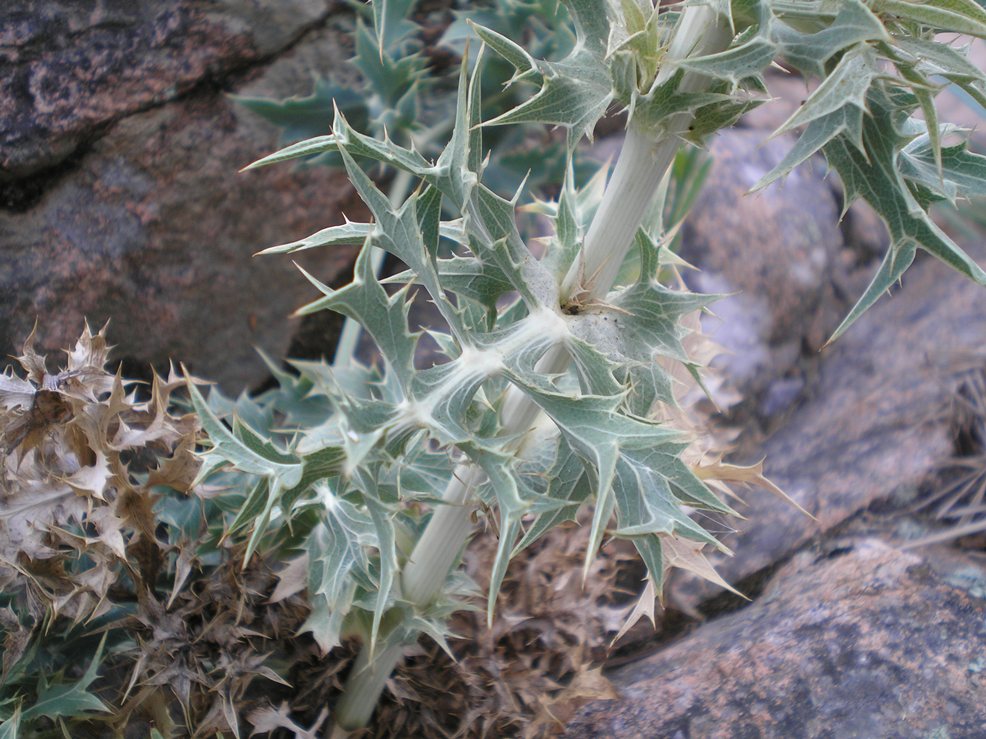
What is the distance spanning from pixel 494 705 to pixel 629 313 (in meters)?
0.70

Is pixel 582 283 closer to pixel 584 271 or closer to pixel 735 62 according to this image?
pixel 584 271

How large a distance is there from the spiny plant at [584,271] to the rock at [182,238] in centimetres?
88

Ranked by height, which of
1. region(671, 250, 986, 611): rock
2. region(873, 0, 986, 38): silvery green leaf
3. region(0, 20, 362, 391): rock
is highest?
region(873, 0, 986, 38): silvery green leaf

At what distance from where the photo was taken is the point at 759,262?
2.42m

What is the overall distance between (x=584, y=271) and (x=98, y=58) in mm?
1228

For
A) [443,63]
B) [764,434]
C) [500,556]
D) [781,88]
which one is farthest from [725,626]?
[781,88]

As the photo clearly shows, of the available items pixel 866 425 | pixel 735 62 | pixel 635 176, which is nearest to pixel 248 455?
pixel 635 176

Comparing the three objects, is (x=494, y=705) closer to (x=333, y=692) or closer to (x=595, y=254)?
(x=333, y=692)

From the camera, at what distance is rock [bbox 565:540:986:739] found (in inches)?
51.1

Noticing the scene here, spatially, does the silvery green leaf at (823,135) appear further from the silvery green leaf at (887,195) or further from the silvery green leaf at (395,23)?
the silvery green leaf at (395,23)

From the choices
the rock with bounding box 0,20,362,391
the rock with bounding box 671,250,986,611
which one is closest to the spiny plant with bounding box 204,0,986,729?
the rock with bounding box 671,250,986,611

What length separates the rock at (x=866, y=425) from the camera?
5.98ft

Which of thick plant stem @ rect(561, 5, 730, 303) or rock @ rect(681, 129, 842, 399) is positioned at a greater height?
thick plant stem @ rect(561, 5, 730, 303)

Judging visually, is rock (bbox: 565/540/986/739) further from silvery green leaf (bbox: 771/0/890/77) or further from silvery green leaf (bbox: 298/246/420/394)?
silvery green leaf (bbox: 771/0/890/77)
